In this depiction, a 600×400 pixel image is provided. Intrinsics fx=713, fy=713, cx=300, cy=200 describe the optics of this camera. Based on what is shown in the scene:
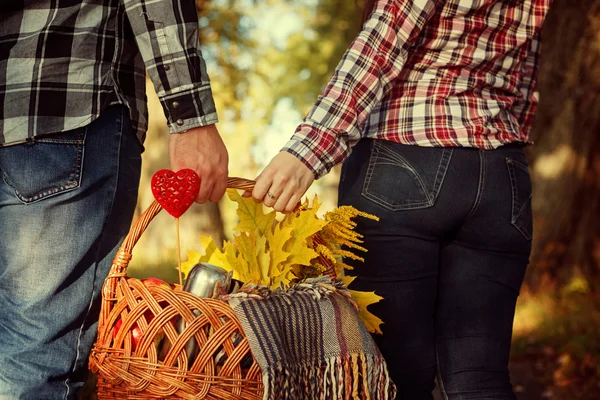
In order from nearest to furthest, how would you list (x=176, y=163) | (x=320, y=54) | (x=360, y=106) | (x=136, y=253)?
1. (x=176, y=163)
2. (x=360, y=106)
3. (x=136, y=253)
4. (x=320, y=54)

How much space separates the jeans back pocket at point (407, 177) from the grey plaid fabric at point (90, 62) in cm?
46

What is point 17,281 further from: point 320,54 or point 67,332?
point 320,54

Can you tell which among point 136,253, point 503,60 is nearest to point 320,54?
point 136,253

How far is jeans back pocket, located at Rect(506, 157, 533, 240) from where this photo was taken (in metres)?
1.88

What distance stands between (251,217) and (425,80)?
58 cm

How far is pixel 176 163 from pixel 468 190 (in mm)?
737

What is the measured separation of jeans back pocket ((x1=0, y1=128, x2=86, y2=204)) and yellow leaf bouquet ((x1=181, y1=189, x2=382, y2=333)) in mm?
394

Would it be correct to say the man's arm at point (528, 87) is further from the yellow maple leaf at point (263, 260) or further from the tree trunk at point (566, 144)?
the tree trunk at point (566, 144)

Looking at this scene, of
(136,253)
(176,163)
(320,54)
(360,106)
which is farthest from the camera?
(320,54)

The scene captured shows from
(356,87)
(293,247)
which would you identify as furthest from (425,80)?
(293,247)

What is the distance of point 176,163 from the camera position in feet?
5.48

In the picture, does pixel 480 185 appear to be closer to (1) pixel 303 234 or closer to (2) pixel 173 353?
(1) pixel 303 234

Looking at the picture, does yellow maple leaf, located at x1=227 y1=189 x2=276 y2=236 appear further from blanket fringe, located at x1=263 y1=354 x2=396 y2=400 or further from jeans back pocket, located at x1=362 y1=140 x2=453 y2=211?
blanket fringe, located at x1=263 y1=354 x2=396 y2=400

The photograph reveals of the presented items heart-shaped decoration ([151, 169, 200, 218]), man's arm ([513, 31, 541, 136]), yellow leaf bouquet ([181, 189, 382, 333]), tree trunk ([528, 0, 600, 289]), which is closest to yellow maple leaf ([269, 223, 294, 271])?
yellow leaf bouquet ([181, 189, 382, 333])
